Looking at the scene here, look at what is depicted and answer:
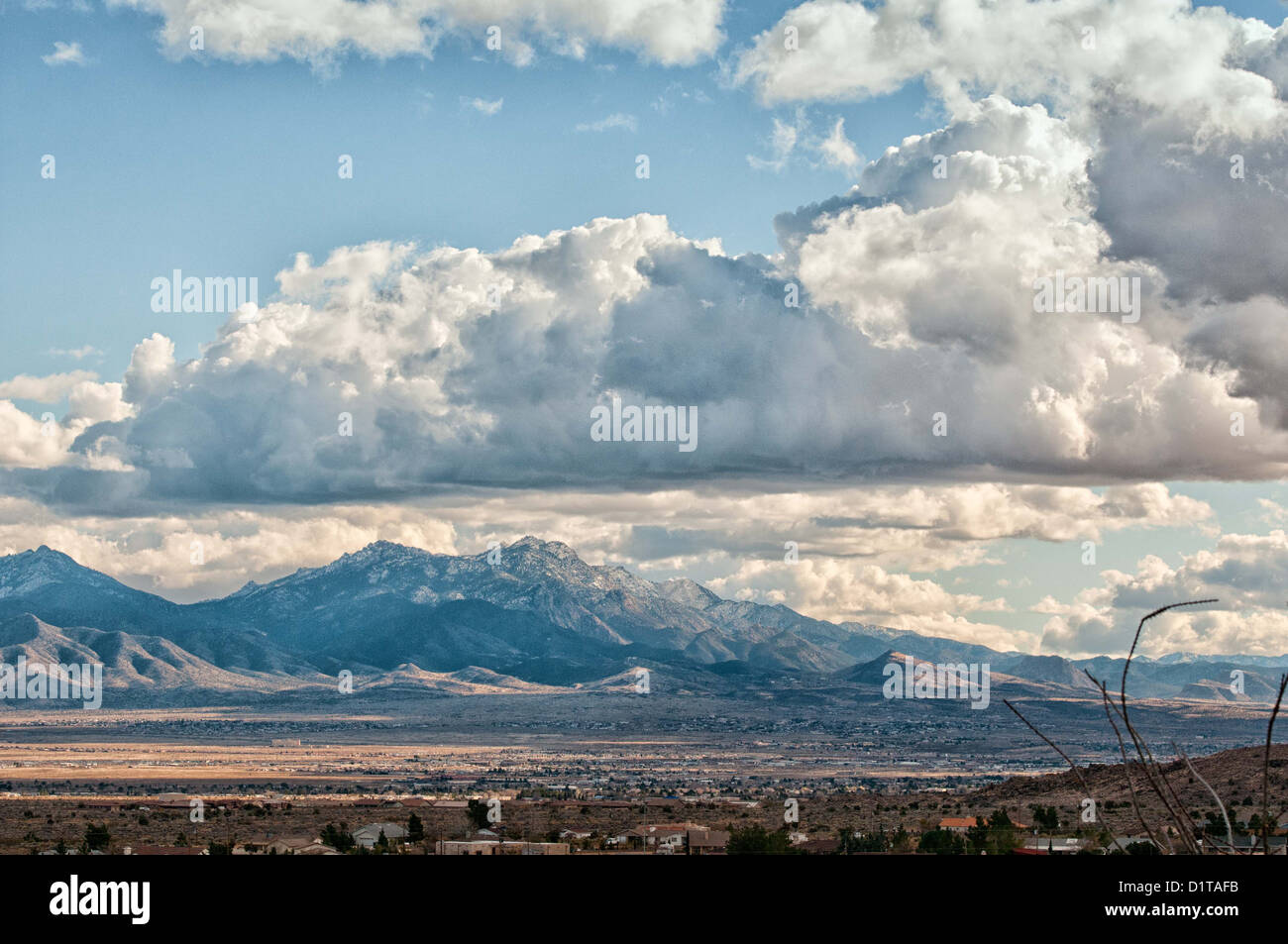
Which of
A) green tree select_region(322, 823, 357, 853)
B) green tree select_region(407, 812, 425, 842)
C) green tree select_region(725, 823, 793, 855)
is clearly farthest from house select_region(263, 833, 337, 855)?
green tree select_region(725, 823, 793, 855)

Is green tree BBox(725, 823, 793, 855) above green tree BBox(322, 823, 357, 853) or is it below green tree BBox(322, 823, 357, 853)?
above

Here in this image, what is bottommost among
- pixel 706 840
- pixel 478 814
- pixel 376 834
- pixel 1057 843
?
pixel 478 814

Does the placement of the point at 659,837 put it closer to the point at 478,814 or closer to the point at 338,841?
the point at 338,841

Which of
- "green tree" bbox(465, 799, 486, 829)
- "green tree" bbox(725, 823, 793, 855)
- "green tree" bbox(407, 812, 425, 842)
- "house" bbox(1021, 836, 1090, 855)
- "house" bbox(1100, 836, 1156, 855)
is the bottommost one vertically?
"green tree" bbox(465, 799, 486, 829)

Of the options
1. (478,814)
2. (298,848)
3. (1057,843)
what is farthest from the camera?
(478,814)

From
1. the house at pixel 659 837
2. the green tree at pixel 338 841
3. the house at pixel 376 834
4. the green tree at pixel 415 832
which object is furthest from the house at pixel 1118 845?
the green tree at pixel 415 832

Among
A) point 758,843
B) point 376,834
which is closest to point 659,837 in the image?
point 376,834

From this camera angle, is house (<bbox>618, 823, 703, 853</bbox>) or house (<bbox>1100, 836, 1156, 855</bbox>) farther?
house (<bbox>618, 823, 703, 853</bbox>)

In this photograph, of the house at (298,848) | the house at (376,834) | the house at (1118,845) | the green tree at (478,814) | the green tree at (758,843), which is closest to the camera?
the house at (1118,845)

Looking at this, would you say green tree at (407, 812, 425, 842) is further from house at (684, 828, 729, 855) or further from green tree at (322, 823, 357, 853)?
house at (684, 828, 729, 855)

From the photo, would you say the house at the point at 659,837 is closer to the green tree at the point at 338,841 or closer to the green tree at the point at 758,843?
the green tree at the point at 758,843
